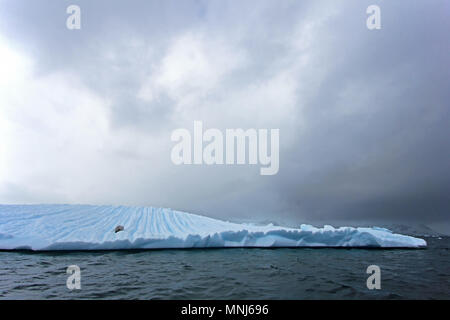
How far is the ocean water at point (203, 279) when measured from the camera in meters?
6.05

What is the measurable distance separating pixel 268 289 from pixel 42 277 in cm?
692

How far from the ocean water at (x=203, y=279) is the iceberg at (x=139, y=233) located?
215cm

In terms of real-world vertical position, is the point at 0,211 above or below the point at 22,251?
above

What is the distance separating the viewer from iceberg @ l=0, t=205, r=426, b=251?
13.1 m

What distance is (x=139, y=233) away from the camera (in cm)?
1460

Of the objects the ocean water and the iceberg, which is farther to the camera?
the iceberg

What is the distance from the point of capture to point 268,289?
21.2 ft

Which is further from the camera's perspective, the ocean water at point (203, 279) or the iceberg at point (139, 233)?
the iceberg at point (139, 233)

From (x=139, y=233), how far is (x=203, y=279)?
8511 millimetres

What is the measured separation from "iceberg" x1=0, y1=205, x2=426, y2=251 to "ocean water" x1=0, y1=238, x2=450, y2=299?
7.06 feet

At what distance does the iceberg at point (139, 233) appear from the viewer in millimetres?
13123

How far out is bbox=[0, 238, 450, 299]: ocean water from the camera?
6.05 m
